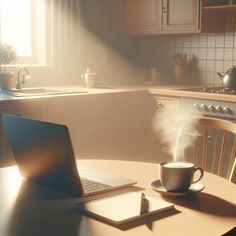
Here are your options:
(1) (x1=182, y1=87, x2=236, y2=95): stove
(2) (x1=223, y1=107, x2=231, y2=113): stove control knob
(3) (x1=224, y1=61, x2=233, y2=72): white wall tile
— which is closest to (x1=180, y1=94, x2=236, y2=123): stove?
(2) (x1=223, y1=107, x2=231, y2=113): stove control knob

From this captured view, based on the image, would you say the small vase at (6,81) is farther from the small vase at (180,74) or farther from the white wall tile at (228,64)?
the white wall tile at (228,64)

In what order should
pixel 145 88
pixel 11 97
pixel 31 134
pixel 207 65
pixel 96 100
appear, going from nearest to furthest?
pixel 31 134
pixel 11 97
pixel 96 100
pixel 145 88
pixel 207 65

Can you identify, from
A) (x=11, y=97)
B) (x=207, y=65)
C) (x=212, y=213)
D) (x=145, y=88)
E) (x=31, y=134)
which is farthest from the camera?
(x=207, y=65)

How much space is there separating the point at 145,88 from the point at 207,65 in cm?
63

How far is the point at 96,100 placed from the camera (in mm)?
3424

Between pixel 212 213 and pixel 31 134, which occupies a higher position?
pixel 31 134

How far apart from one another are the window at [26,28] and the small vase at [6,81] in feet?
1.71

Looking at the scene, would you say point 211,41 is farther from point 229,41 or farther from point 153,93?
point 153,93

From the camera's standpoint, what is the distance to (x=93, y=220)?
1.21 m

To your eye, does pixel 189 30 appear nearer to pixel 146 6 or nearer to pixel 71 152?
pixel 146 6

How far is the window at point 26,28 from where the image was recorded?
3936 mm

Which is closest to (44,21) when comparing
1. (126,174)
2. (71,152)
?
(126,174)

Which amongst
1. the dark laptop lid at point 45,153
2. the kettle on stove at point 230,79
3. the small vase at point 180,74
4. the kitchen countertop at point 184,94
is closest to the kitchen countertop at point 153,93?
the kitchen countertop at point 184,94

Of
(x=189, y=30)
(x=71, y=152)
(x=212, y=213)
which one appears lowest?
(x=212, y=213)
